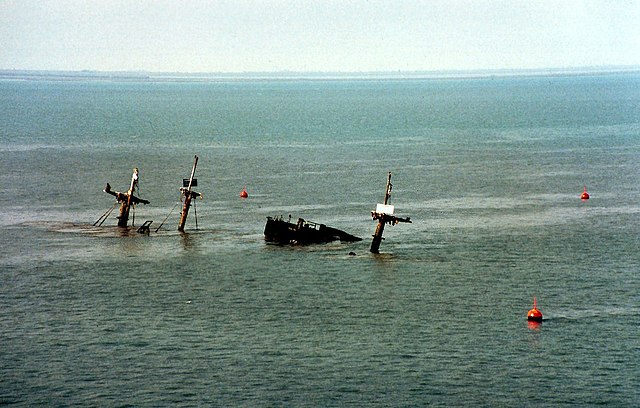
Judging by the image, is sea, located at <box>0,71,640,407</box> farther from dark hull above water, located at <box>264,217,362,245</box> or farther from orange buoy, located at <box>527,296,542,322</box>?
dark hull above water, located at <box>264,217,362,245</box>

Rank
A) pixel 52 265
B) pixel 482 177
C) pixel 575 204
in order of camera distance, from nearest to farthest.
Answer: pixel 52 265, pixel 575 204, pixel 482 177

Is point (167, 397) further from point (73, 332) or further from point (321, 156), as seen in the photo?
point (321, 156)

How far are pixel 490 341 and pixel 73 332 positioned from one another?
26.7 m

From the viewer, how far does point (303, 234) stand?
317 ft

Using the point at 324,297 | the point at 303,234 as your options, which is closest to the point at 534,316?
the point at 324,297

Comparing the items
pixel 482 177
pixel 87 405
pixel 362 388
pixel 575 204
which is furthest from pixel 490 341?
pixel 482 177

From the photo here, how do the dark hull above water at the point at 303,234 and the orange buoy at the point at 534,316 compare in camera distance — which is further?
the dark hull above water at the point at 303,234

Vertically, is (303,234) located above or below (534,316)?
below

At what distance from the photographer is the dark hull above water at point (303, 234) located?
317 ft

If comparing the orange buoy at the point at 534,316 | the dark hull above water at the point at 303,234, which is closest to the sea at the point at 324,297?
the orange buoy at the point at 534,316

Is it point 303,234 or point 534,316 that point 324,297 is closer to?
point 534,316

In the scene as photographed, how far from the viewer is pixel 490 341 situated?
6588 centimetres

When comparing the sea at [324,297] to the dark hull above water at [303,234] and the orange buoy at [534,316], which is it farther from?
the dark hull above water at [303,234]

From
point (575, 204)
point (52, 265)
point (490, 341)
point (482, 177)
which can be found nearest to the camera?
point (490, 341)
